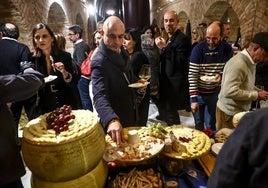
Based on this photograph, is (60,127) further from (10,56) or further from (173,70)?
(173,70)

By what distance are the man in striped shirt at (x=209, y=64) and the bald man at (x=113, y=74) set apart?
104 cm

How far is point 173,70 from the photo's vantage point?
3238 millimetres

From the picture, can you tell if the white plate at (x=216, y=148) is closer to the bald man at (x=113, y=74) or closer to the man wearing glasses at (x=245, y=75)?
the bald man at (x=113, y=74)

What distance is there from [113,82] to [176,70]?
1554 millimetres

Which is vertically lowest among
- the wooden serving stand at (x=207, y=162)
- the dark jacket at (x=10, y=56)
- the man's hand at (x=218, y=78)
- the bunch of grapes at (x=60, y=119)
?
the wooden serving stand at (x=207, y=162)

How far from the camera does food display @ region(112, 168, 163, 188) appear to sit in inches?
46.3

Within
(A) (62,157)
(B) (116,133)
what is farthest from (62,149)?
(B) (116,133)

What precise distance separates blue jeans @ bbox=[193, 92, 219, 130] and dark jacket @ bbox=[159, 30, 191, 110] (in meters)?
0.32

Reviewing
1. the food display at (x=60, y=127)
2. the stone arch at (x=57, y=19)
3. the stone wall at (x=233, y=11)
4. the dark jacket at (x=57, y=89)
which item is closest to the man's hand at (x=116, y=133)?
the food display at (x=60, y=127)

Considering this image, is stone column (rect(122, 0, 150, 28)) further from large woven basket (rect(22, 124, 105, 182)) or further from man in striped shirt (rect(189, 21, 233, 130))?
large woven basket (rect(22, 124, 105, 182))

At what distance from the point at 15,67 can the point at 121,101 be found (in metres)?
1.73

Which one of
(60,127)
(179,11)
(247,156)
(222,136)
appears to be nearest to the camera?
(247,156)

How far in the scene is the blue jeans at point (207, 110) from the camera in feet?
9.43

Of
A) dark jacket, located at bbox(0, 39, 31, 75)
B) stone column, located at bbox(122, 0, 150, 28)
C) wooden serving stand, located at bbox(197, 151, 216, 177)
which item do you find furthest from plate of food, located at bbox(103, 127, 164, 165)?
stone column, located at bbox(122, 0, 150, 28)
